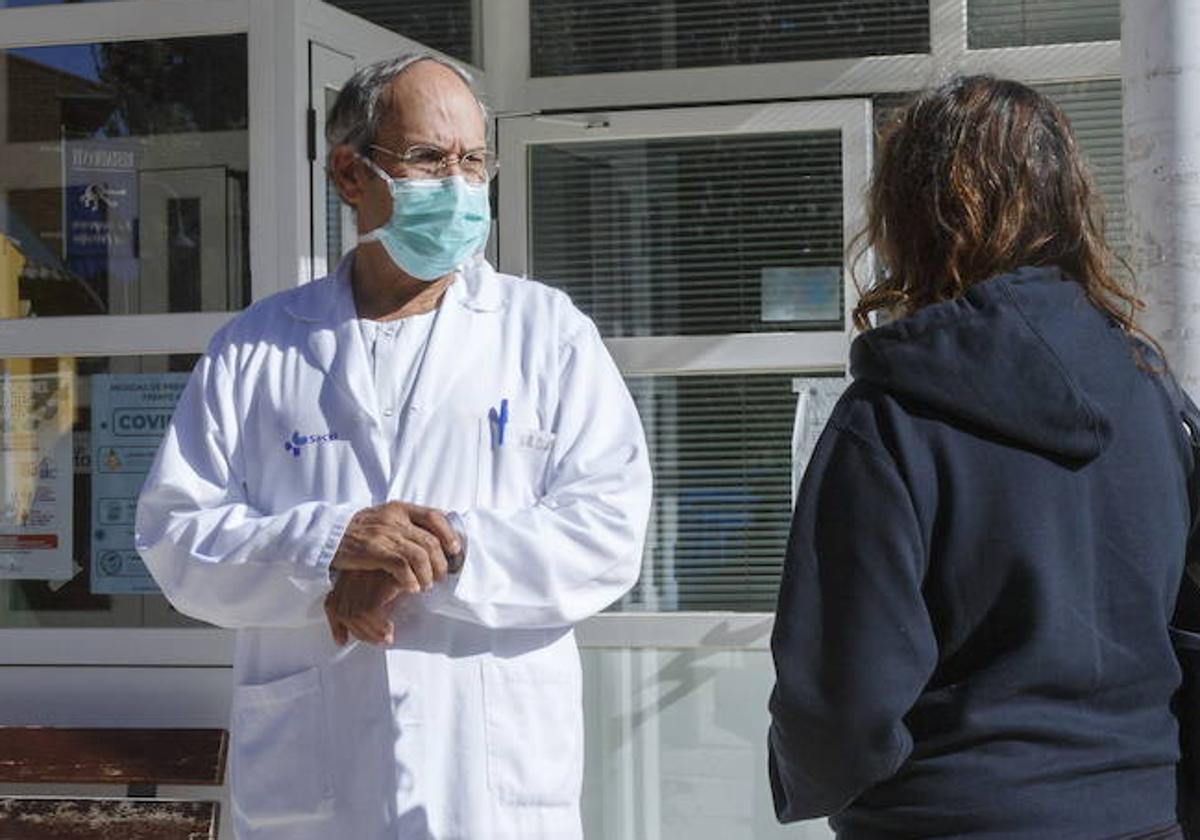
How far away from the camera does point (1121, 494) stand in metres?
1.92

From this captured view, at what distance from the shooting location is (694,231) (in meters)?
4.82

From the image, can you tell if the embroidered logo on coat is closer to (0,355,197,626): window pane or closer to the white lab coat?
the white lab coat

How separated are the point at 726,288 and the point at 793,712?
294 cm

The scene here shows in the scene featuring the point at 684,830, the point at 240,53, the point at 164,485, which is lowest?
the point at 684,830

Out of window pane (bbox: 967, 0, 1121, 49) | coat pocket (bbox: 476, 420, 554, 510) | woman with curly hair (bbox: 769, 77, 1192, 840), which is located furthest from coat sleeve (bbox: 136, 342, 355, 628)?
window pane (bbox: 967, 0, 1121, 49)

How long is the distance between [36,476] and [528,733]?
2.31 m

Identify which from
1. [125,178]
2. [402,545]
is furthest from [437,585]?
[125,178]

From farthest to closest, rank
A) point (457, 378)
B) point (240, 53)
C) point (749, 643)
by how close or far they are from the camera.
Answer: point (749, 643), point (240, 53), point (457, 378)

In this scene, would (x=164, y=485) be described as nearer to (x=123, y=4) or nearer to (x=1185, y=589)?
(x=1185, y=589)

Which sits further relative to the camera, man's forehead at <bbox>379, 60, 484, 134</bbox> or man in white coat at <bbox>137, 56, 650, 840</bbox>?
man's forehead at <bbox>379, 60, 484, 134</bbox>

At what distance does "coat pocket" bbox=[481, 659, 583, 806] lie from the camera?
2.61 m

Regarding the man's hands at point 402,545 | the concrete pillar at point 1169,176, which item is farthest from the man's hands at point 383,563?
the concrete pillar at point 1169,176

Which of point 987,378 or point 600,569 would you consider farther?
point 600,569

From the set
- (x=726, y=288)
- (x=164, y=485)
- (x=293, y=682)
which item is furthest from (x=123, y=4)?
(x=293, y=682)
